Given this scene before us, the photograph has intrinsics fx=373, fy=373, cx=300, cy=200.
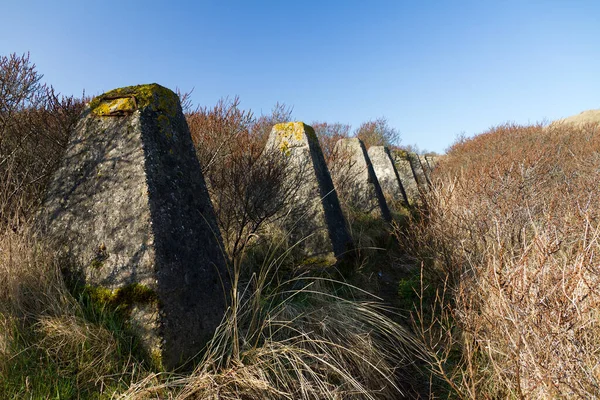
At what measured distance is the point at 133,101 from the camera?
2.41 m

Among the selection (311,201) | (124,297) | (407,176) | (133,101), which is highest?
(133,101)

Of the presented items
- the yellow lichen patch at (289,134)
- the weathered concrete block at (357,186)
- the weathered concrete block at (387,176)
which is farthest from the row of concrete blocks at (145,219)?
the weathered concrete block at (387,176)

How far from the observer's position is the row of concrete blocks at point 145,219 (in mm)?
2037

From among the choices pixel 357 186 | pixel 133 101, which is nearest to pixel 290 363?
pixel 133 101

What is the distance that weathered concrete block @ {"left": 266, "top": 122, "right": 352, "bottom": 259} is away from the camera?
4.40m

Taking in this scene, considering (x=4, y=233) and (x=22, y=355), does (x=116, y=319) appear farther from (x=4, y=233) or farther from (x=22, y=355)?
(x=4, y=233)

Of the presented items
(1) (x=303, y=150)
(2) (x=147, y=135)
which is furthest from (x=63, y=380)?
(1) (x=303, y=150)

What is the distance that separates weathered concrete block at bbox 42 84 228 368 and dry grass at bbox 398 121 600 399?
55.2 inches

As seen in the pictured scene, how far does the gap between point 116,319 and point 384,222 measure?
5437 mm

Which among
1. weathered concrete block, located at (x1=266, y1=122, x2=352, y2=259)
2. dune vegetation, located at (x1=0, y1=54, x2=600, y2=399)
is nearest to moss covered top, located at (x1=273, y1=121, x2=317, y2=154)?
weathered concrete block, located at (x1=266, y1=122, x2=352, y2=259)

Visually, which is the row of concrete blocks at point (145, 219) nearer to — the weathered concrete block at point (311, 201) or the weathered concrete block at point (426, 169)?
the weathered concrete block at point (311, 201)

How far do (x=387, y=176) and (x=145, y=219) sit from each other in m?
8.37

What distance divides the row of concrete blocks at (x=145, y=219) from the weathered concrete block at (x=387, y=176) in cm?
755

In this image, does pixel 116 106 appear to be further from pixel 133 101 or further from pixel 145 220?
pixel 145 220
